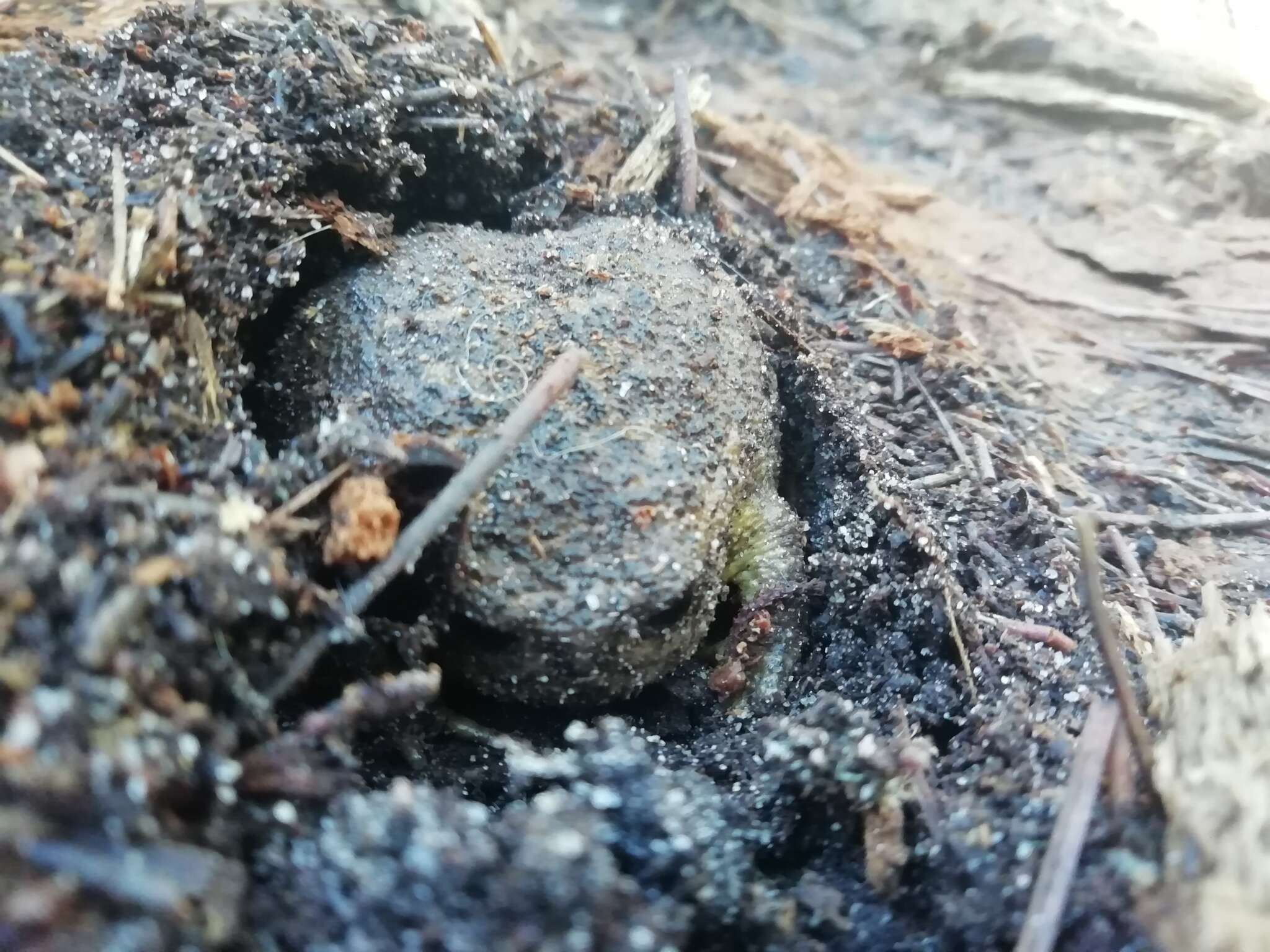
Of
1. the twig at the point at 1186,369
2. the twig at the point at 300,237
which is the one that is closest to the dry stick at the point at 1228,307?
the twig at the point at 1186,369

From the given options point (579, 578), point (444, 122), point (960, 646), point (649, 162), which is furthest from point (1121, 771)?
point (649, 162)

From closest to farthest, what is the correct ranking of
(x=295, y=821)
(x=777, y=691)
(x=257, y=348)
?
(x=295, y=821)
(x=777, y=691)
(x=257, y=348)

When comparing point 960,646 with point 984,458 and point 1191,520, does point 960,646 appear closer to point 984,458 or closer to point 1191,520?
point 984,458

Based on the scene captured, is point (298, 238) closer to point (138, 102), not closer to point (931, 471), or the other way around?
point (138, 102)

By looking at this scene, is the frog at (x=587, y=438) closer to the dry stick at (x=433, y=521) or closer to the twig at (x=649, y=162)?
the dry stick at (x=433, y=521)

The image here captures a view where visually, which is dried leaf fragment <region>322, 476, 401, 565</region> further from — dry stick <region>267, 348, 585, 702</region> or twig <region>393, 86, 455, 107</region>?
twig <region>393, 86, 455, 107</region>

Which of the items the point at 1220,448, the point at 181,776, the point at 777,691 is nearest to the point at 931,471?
the point at 777,691

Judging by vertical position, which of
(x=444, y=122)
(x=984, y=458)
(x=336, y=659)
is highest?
(x=444, y=122)
